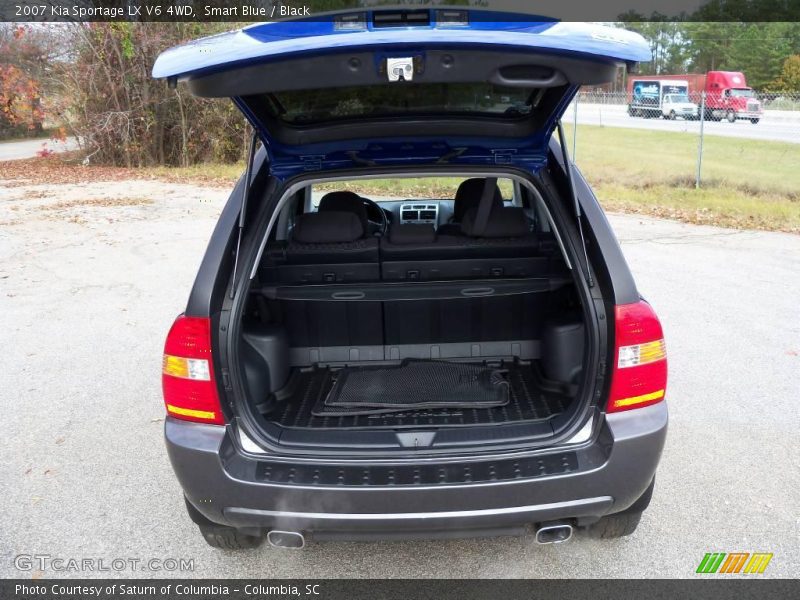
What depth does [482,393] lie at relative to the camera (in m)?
2.88

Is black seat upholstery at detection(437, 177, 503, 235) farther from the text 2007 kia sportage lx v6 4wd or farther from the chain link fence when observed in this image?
the chain link fence

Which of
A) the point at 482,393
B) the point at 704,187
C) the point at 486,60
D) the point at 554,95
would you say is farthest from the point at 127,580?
the point at 704,187

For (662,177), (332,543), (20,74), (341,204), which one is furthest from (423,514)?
(20,74)

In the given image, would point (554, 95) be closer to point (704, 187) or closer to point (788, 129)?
point (704, 187)

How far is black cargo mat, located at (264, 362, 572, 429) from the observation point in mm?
2613

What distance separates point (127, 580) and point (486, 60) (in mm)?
2348

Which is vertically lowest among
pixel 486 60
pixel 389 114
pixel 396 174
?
pixel 396 174

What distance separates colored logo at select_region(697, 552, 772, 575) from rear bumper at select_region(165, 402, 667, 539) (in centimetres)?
65

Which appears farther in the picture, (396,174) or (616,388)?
(396,174)

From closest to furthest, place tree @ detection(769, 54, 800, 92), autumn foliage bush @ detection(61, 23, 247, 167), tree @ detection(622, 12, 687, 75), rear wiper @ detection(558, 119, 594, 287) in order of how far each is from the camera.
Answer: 1. rear wiper @ detection(558, 119, 594, 287)
2. autumn foliage bush @ detection(61, 23, 247, 167)
3. tree @ detection(769, 54, 800, 92)
4. tree @ detection(622, 12, 687, 75)

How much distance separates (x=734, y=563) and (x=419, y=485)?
1.41 metres

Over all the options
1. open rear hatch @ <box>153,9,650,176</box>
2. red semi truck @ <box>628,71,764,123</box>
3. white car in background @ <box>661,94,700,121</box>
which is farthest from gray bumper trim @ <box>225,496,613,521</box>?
white car in background @ <box>661,94,700,121</box>

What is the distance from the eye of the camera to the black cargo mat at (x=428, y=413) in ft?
8.57

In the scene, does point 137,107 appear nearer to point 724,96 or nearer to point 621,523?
point 621,523
